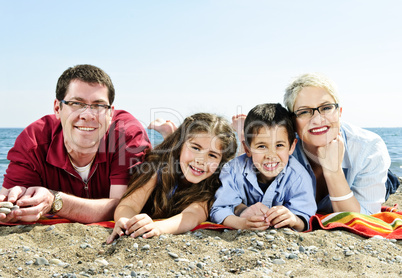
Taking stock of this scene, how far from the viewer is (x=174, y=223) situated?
367cm

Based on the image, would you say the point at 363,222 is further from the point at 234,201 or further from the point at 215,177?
the point at 215,177

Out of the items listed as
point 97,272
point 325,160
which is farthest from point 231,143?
point 97,272

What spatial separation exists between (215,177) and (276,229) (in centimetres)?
112

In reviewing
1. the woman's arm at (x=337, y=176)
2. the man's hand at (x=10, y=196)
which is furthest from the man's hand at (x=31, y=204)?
the woman's arm at (x=337, y=176)

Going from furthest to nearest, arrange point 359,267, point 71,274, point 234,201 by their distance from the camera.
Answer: point 234,201, point 359,267, point 71,274

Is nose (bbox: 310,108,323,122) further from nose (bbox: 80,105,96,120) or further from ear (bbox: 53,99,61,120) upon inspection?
ear (bbox: 53,99,61,120)

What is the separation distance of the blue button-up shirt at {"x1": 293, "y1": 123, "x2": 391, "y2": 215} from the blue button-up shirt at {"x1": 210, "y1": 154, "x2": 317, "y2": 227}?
0.57 metres

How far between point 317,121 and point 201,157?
56.1 inches

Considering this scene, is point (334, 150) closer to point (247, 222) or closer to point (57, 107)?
point (247, 222)

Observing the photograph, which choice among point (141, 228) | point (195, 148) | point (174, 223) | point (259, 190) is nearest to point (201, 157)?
point (195, 148)

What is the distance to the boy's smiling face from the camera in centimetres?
404

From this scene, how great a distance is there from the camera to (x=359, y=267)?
2916mm

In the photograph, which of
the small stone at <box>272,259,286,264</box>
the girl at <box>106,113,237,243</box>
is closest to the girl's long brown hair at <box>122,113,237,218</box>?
the girl at <box>106,113,237,243</box>

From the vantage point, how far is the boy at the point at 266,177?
3986 millimetres
